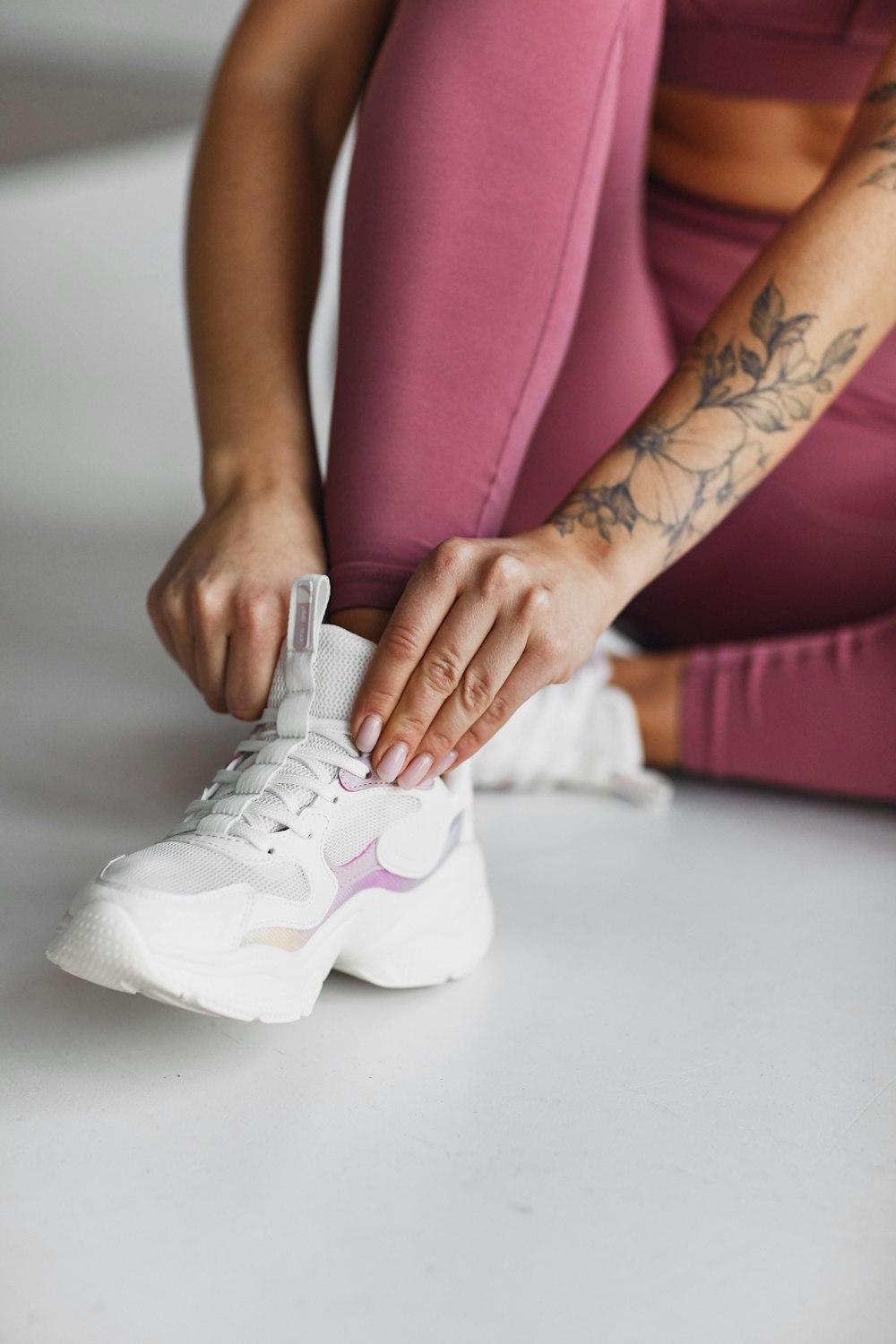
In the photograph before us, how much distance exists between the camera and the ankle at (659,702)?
1189mm

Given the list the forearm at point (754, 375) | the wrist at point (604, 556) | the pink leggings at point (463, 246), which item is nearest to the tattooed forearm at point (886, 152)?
the forearm at point (754, 375)

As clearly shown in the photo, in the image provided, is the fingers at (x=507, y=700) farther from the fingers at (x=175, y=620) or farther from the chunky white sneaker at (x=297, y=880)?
the fingers at (x=175, y=620)

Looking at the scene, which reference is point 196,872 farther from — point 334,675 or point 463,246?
point 463,246

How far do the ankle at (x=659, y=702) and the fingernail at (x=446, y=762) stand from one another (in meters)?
0.43

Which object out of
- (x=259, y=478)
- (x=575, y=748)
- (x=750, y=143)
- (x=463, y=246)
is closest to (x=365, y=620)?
(x=259, y=478)

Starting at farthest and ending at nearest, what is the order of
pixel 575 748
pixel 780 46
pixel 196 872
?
1. pixel 575 748
2. pixel 780 46
3. pixel 196 872

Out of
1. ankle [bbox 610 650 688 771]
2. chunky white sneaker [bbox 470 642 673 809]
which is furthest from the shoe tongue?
ankle [bbox 610 650 688 771]

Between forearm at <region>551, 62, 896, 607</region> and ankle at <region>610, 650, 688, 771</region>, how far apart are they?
1.17 ft

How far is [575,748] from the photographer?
1173 millimetres

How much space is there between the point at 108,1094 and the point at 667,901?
455 millimetres

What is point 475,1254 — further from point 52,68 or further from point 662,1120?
point 52,68

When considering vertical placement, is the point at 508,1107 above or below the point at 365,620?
below

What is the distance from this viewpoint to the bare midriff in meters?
1.09

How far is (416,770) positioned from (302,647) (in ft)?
0.34
